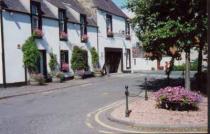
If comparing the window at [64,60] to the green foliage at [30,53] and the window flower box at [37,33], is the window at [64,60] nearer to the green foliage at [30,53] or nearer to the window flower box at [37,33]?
the window flower box at [37,33]

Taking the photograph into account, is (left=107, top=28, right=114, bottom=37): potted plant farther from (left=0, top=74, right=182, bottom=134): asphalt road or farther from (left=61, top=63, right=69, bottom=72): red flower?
(left=0, top=74, right=182, bottom=134): asphalt road

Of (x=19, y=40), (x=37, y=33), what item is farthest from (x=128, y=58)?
(x=19, y=40)

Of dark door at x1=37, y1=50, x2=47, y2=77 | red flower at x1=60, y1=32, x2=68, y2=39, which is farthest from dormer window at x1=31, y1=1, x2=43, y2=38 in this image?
red flower at x1=60, y1=32, x2=68, y2=39

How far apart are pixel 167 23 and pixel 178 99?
599cm

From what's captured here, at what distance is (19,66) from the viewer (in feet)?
95.1

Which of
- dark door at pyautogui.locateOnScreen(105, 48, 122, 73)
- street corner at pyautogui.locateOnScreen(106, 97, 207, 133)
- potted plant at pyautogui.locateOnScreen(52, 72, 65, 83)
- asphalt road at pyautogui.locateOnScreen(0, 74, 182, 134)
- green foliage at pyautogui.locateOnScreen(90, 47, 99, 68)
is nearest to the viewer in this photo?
street corner at pyautogui.locateOnScreen(106, 97, 207, 133)

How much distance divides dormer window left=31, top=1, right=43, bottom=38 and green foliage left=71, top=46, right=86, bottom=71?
5442mm

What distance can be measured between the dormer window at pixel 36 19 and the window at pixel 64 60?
13.5 feet

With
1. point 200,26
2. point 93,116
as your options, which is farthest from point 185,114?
point 200,26

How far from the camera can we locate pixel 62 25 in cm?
3531

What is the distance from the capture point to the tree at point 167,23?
64.4ft

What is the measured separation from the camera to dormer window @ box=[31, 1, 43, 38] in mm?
30734

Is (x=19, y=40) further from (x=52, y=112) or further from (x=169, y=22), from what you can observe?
(x=52, y=112)

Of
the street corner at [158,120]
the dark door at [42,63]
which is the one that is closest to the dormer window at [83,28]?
the dark door at [42,63]
